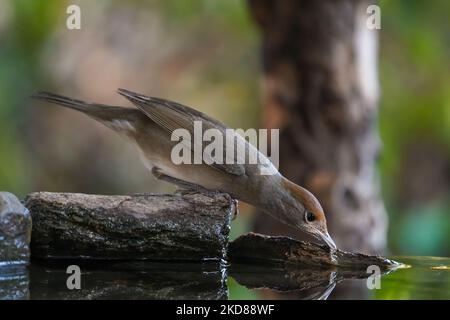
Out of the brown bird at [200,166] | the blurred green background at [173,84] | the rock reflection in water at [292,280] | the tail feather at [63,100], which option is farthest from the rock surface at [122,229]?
the blurred green background at [173,84]

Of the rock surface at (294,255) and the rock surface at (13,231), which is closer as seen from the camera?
the rock surface at (13,231)

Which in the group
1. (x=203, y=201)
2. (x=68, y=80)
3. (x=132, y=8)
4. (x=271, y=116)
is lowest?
(x=203, y=201)

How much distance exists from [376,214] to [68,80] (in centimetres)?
508

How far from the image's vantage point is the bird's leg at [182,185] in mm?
4773

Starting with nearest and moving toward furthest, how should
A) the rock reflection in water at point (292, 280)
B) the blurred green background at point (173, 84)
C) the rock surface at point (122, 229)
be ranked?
1. the rock reflection in water at point (292, 280)
2. the rock surface at point (122, 229)
3. the blurred green background at point (173, 84)

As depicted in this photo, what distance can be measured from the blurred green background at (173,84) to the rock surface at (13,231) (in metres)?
5.58

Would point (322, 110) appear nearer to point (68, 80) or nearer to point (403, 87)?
point (403, 87)

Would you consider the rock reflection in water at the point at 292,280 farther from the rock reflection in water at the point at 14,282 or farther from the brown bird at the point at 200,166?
the rock reflection in water at the point at 14,282

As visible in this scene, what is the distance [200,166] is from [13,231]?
1.39 metres

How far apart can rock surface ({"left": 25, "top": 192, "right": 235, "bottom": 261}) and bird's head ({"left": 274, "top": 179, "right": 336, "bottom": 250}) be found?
2.24ft

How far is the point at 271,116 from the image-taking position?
306 inches

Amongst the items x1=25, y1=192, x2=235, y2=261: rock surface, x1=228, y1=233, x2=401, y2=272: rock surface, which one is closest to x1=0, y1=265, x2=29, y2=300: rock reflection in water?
x1=25, y1=192, x2=235, y2=261: rock surface

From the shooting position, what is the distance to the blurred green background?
32.0 feet
